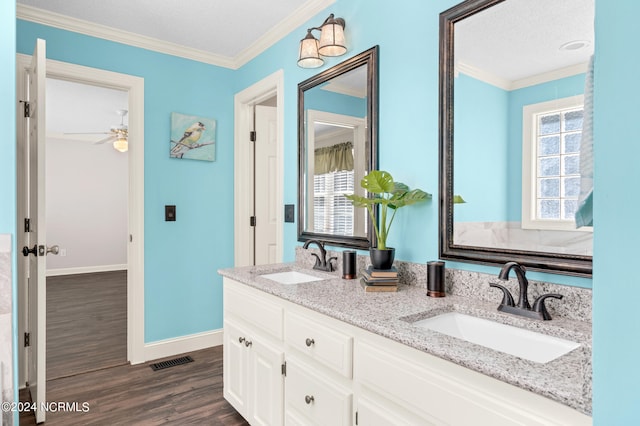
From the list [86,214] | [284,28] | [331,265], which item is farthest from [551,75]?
[86,214]

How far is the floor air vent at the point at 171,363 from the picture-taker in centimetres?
288

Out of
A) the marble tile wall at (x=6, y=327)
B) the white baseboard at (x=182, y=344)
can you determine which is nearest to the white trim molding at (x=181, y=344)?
the white baseboard at (x=182, y=344)

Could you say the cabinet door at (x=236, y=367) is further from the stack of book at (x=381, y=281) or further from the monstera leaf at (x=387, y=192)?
the monstera leaf at (x=387, y=192)

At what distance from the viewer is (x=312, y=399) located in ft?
4.96

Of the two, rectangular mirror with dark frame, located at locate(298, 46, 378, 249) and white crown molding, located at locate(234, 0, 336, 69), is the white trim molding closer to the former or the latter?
rectangular mirror with dark frame, located at locate(298, 46, 378, 249)

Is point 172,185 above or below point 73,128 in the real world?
below

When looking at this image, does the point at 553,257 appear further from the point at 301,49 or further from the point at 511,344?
the point at 301,49

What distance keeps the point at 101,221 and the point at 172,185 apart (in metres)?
4.79

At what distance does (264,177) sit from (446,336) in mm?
2589

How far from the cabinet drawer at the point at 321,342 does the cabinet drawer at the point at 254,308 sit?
88 mm

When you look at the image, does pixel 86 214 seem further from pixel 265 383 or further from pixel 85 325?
pixel 265 383

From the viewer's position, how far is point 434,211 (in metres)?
1.73

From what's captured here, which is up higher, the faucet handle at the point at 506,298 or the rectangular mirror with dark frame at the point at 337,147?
the rectangular mirror with dark frame at the point at 337,147

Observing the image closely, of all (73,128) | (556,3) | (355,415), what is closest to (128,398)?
(355,415)
